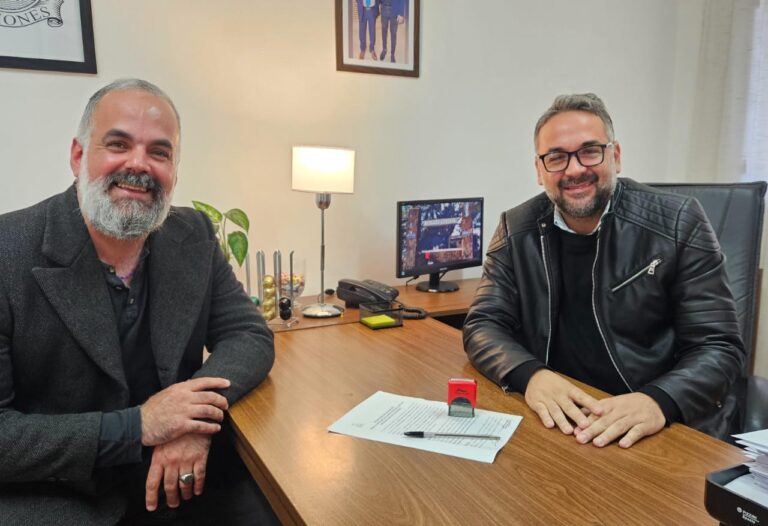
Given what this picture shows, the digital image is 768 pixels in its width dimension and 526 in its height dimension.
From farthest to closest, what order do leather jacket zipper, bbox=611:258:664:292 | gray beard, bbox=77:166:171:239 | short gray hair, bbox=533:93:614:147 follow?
short gray hair, bbox=533:93:614:147 → leather jacket zipper, bbox=611:258:664:292 → gray beard, bbox=77:166:171:239

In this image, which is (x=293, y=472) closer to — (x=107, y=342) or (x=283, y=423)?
(x=283, y=423)

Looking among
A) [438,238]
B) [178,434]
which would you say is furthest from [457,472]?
[438,238]

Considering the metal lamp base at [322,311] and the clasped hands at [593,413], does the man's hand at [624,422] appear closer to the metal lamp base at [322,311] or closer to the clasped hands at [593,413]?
the clasped hands at [593,413]

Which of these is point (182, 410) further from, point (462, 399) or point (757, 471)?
point (757, 471)

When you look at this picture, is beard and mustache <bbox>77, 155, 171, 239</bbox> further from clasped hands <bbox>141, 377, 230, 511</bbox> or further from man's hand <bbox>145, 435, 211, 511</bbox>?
man's hand <bbox>145, 435, 211, 511</bbox>

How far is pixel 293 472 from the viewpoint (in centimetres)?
102

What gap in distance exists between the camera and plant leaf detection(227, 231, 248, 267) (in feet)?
6.97

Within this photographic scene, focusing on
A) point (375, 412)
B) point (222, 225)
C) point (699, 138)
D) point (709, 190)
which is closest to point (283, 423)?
point (375, 412)

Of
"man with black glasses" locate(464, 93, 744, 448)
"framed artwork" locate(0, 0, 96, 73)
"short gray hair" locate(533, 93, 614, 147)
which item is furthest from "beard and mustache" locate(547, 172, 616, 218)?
"framed artwork" locate(0, 0, 96, 73)

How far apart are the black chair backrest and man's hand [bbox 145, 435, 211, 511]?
152 centimetres

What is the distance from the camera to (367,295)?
219 centimetres

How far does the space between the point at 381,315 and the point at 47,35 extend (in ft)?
5.06

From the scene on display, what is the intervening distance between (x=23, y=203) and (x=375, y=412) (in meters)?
1.64

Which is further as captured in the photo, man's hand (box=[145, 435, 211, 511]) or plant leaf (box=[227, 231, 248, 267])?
plant leaf (box=[227, 231, 248, 267])
